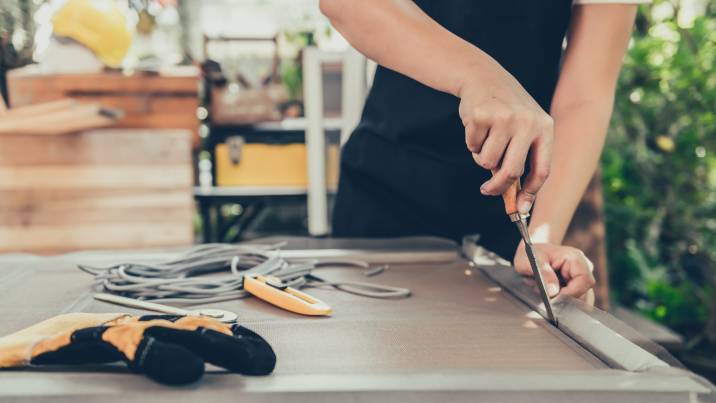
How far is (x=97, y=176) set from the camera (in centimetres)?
148

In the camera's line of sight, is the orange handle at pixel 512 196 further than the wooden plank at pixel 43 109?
No

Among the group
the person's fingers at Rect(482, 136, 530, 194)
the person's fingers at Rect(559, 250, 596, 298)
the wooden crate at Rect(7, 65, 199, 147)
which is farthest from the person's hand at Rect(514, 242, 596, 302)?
the wooden crate at Rect(7, 65, 199, 147)

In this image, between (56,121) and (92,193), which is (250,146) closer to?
(92,193)

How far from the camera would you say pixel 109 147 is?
4.91 feet

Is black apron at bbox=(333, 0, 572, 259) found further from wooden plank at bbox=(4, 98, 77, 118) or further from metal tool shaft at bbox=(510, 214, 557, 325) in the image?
wooden plank at bbox=(4, 98, 77, 118)

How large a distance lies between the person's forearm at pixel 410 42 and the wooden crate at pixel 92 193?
0.98 m

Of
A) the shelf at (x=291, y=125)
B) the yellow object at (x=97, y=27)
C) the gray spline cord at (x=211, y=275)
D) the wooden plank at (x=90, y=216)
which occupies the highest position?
the yellow object at (x=97, y=27)

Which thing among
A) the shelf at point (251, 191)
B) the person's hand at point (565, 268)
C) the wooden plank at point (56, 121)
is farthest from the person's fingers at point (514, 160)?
the shelf at point (251, 191)

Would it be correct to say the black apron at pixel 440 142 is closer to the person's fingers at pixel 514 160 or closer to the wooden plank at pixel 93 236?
the person's fingers at pixel 514 160

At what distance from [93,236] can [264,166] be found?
93 cm

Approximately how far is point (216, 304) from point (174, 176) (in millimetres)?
1026

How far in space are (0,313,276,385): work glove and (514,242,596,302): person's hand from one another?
321mm

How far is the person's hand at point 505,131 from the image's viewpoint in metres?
0.53

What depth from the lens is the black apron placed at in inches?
34.3
